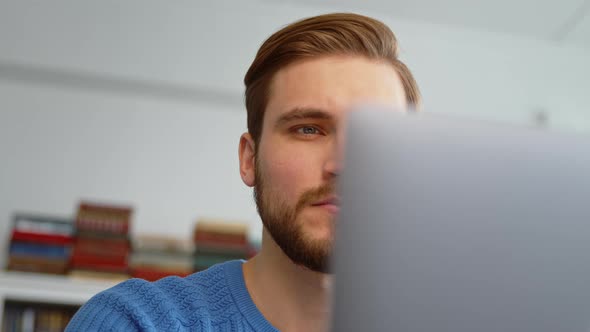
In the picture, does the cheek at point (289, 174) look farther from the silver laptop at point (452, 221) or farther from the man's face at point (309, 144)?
the silver laptop at point (452, 221)

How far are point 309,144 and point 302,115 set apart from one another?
6cm

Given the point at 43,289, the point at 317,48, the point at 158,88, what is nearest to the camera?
the point at 317,48

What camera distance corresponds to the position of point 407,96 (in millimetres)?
1481

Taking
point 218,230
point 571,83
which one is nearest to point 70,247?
point 218,230

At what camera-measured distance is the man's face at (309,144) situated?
1231 mm

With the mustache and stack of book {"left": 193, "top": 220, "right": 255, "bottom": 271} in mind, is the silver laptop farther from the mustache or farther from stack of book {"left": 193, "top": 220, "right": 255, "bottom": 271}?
stack of book {"left": 193, "top": 220, "right": 255, "bottom": 271}

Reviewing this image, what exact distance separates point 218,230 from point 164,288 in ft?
6.68

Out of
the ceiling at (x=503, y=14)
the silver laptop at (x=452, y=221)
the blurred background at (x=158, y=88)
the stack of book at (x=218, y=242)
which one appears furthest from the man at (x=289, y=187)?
the ceiling at (x=503, y=14)

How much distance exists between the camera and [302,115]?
4.31 feet

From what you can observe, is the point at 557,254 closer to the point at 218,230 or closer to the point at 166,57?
the point at 218,230

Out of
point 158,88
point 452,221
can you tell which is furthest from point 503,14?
point 452,221

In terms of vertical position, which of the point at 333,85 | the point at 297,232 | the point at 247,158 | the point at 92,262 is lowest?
the point at 92,262

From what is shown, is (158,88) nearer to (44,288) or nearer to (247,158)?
(44,288)

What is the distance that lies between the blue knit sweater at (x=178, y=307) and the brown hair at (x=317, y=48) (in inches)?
10.3
